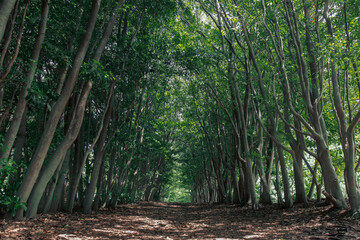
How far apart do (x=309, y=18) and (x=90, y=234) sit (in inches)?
368

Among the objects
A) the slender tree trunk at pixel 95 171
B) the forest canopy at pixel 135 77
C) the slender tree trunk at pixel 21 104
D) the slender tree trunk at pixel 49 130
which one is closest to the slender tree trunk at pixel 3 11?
the forest canopy at pixel 135 77

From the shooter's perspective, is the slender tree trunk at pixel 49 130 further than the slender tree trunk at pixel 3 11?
Yes

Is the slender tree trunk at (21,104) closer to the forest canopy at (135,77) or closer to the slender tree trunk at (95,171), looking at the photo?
the forest canopy at (135,77)

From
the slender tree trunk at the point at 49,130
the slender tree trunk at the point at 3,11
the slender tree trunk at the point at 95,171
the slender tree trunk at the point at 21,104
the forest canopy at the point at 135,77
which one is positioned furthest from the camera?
the slender tree trunk at the point at 95,171

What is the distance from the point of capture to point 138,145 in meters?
14.0

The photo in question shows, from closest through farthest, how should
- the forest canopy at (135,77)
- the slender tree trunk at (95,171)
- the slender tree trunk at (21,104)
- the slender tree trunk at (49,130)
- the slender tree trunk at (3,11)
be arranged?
1. the slender tree trunk at (3,11)
2. the slender tree trunk at (21,104)
3. the slender tree trunk at (49,130)
4. the forest canopy at (135,77)
5. the slender tree trunk at (95,171)

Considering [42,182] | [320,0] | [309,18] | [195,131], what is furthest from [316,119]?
[195,131]

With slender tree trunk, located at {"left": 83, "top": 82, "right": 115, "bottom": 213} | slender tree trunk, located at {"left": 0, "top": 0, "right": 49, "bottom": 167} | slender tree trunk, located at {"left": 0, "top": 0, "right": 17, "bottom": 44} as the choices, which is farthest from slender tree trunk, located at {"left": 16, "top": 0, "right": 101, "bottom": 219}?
slender tree trunk, located at {"left": 83, "top": 82, "right": 115, "bottom": 213}

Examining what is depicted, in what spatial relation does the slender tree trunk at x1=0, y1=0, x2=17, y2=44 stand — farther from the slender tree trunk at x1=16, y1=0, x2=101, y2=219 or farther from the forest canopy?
the slender tree trunk at x1=16, y1=0, x2=101, y2=219

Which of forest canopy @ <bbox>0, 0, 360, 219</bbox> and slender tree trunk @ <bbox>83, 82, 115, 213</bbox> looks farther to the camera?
slender tree trunk @ <bbox>83, 82, 115, 213</bbox>

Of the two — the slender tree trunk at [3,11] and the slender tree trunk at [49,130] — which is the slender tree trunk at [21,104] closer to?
the slender tree trunk at [49,130]

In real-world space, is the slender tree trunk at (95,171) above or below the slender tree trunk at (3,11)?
below

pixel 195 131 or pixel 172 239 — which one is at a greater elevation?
pixel 195 131

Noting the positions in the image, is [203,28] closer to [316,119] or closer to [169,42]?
[169,42]
